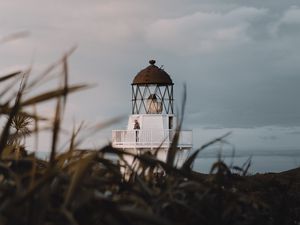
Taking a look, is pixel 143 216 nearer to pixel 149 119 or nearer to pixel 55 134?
pixel 55 134

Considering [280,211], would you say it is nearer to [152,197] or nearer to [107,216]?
[152,197]

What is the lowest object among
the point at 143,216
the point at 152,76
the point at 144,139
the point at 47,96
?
the point at 143,216

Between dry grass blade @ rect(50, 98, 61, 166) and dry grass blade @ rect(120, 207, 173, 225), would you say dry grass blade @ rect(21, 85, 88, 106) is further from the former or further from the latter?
dry grass blade @ rect(120, 207, 173, 225)

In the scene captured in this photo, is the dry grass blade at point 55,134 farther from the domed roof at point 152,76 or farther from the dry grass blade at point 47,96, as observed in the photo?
the domed roof at point 152,76

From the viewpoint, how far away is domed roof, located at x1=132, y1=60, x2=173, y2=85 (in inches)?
1575

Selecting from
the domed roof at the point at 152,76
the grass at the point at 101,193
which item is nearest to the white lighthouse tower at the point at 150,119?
the domed roof at the point at 152,76

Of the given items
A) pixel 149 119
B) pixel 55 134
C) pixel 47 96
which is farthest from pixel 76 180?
pixel 149 119

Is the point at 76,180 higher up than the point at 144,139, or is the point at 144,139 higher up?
the point at 144,139

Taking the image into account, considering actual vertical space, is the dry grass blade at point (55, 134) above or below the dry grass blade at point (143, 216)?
above

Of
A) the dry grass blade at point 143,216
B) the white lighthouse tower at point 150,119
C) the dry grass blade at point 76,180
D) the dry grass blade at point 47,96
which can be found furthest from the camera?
the white lighthouse tower at point 150,119

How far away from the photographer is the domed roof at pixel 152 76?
4000 centimetres

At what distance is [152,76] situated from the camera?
40.3 meters

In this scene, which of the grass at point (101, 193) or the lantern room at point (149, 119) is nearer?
the grass at point (101, 193)

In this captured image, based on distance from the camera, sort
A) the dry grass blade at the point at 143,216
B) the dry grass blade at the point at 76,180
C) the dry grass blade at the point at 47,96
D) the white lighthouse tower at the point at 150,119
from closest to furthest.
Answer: the dry grass blade at the point at 143,216
the dry grass blade at the point at 76,180
the dry grass blade at the point at 47,96
the white lighthouse tower at the point at 150,119
